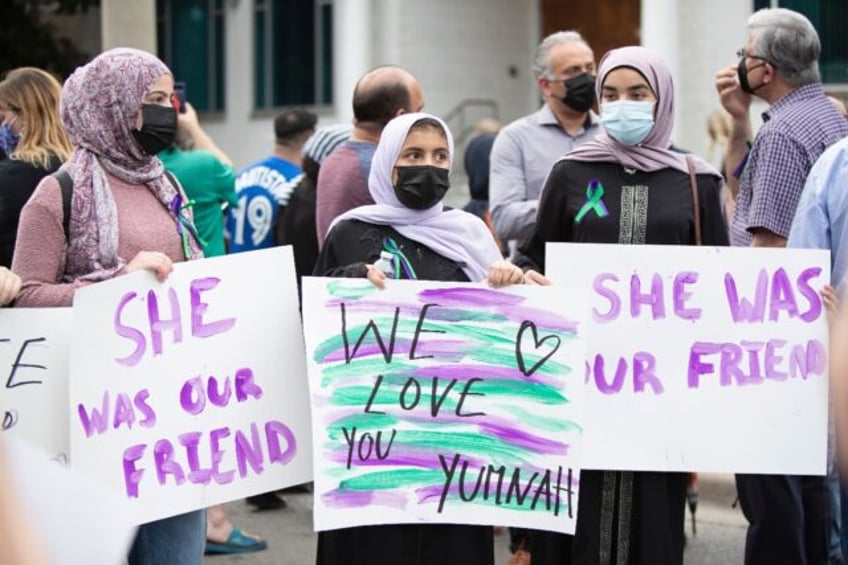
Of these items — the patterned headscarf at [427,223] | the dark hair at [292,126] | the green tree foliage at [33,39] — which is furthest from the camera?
the green tree foliage at [33,39]

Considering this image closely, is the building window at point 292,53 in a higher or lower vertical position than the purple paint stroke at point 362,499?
higher

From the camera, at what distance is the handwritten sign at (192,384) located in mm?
3908

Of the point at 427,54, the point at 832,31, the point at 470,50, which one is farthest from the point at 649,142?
the point at 470,50

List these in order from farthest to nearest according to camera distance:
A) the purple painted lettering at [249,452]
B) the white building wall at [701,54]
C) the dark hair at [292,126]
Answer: the white building wall at [701,54]
the dark hair at [292,126]
the purple painted lettering at [249,452]

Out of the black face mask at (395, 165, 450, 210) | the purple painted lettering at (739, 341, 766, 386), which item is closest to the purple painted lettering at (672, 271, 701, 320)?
the purple painted lettering at (739, 341, 766, 386)

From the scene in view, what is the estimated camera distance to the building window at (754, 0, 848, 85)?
1466 cm

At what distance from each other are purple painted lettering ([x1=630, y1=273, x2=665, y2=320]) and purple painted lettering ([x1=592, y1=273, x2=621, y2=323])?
0.15 feet

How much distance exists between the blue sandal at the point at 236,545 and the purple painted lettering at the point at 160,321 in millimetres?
2949

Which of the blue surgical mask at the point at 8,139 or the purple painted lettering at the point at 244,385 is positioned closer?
the purple painted lettering at the point at 244,385

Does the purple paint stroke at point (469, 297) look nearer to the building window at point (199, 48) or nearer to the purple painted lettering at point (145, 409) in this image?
the purple painted lettering at point (145, 409)

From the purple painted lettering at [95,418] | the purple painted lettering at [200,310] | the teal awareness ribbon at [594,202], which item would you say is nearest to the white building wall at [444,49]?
the teal awareness ribbon at [594,202]

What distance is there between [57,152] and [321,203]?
113 centimetres

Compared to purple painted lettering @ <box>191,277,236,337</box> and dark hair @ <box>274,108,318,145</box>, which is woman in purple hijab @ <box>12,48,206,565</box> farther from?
dark hair @ <box>274,108,318,145</box>

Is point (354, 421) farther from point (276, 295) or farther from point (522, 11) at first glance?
point (522, 11)
